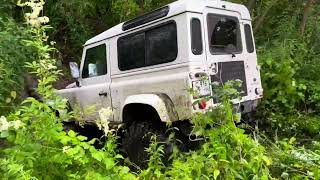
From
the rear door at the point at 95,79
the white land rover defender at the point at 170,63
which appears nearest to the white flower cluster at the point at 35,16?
the white land rover defender at the point at 170,63

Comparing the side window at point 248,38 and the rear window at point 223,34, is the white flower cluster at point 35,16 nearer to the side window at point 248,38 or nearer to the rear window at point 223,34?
the rear window at point 223,34

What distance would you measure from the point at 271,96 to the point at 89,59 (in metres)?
3.38

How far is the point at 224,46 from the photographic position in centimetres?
589

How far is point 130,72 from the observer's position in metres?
6.33

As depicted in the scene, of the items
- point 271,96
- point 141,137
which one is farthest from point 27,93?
point 271,96

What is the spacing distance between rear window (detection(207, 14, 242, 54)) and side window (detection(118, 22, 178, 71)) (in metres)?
0.51

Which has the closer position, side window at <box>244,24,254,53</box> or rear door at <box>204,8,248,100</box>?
rear door at <box>204,8,248,100</box>

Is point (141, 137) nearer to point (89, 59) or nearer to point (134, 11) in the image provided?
point (89, 59)

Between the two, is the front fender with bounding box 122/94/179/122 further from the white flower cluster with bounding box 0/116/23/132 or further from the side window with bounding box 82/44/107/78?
the white flower cluster with bounding box 0/116/23/132

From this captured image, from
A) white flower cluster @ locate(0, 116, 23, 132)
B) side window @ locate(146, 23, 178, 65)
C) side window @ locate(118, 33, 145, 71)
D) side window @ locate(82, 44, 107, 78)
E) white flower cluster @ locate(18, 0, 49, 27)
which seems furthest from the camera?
side window @ locate(82, 44, 107, 78)

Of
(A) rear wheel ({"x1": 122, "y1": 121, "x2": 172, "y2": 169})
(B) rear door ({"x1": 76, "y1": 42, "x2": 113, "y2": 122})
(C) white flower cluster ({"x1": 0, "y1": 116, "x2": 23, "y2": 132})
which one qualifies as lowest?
(A) rear wheel ({"x1": 122, "y1": 121, "x2": 172, "y2": 169})

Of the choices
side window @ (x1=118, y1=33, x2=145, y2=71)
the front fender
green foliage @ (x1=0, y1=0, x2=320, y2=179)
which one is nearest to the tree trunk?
green foliage @ (x1=0, y1=0, x2=320, y2=179)

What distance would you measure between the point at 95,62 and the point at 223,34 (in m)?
2.33

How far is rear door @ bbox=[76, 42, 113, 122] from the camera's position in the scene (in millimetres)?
6800
